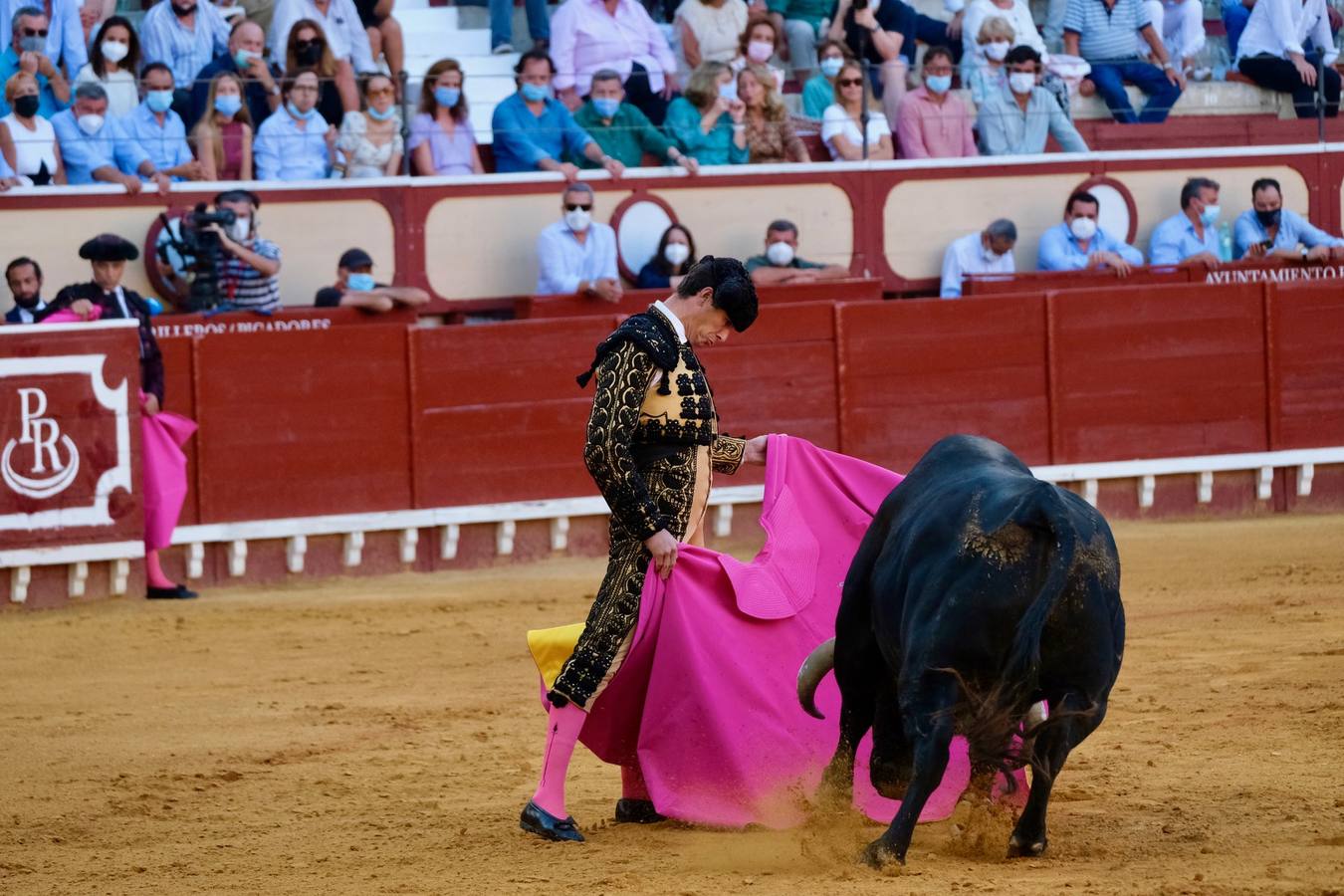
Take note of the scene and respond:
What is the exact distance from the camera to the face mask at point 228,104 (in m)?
9.16

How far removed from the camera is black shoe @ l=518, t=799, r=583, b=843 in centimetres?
409

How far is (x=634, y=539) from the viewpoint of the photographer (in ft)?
13.4

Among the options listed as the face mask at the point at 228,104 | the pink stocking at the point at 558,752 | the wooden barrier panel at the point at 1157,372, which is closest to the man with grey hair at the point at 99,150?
the face mask at the point at 228,104

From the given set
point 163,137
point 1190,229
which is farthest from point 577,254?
point 1190,229

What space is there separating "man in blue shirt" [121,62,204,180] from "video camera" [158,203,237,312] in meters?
0.30

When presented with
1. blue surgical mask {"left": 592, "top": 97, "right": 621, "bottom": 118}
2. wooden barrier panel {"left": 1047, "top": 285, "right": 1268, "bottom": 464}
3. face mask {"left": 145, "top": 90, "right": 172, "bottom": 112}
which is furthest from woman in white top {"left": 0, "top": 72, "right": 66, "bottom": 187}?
wooden barrier panel {"left": 1047, "top": 285, "right": 1268, "bottom": 464}

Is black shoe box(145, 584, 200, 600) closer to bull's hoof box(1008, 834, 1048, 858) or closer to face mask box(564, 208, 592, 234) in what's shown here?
face mask box(564, 208, 592, 234)

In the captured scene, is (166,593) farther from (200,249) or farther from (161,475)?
(200,249)

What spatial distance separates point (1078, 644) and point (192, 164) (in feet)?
22.2

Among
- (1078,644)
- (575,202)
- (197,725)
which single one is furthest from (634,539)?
(575,202)

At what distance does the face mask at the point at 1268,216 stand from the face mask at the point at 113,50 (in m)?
6.31

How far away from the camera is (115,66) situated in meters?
9.15

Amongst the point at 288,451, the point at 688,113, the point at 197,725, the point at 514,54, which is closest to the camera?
A: the point at 197,725

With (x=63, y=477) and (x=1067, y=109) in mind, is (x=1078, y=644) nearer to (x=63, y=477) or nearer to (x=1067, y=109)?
(x=63, y=477)
